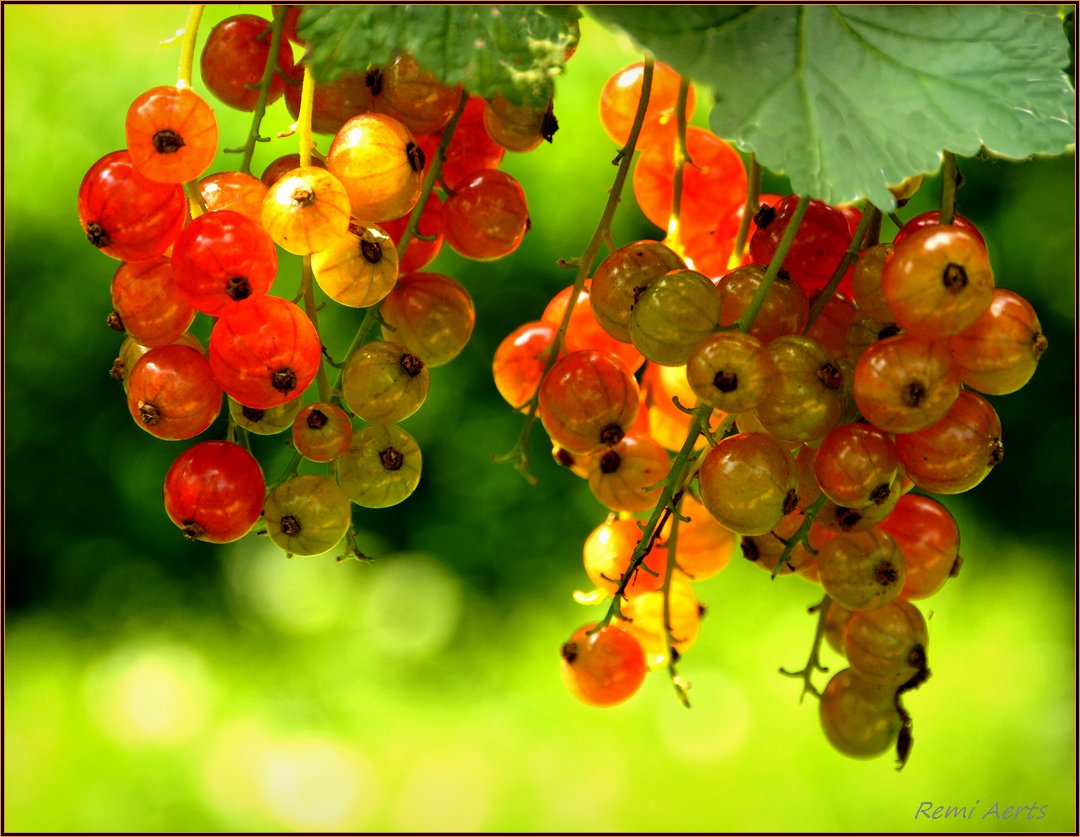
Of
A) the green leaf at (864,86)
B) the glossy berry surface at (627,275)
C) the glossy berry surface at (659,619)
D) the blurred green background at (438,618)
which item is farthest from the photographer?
the blurred green background at (438,618)

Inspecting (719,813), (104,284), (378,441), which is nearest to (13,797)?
(104,284)

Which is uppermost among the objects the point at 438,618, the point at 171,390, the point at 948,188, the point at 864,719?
the point at 948,188

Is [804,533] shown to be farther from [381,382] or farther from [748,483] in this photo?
[381,382]

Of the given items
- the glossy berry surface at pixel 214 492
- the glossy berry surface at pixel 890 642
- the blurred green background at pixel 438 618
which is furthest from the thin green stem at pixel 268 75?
the blurred green background at pixel 438 618

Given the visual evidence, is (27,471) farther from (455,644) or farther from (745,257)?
(745,257)

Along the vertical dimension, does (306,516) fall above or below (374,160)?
below

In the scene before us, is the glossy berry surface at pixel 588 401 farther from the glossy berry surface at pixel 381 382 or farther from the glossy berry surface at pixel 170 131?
the glossy berry surface at pixel 170 131

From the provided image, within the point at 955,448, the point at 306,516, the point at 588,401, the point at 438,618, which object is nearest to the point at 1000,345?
the point at 955,448

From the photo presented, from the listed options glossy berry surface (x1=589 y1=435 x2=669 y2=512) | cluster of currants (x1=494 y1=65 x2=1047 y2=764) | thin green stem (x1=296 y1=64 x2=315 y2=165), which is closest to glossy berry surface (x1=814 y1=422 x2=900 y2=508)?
cluster of currants (x1=494 y1=65 x2=1047 y2=764)
